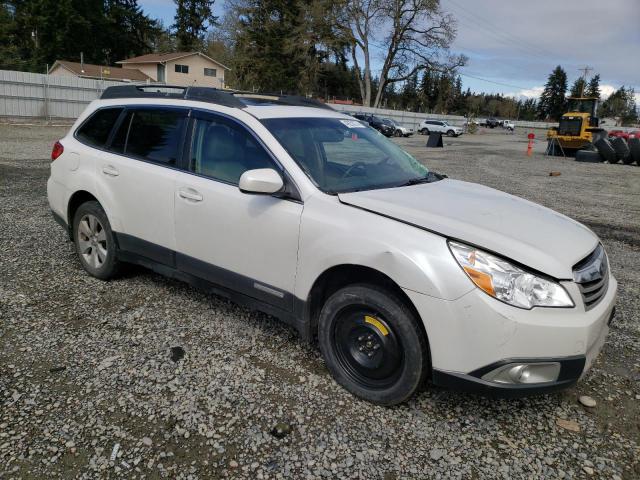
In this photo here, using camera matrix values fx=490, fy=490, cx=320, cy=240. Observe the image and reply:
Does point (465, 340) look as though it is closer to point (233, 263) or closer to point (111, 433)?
point (233, 263)

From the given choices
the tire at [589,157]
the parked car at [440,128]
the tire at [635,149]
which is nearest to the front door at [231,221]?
the tire at [635,149]

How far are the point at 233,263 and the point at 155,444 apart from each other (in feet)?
4.28

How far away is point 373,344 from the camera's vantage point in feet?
9.50

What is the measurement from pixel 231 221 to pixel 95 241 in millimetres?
1925

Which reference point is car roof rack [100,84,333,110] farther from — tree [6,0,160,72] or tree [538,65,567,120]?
tree [538,65,567,120]

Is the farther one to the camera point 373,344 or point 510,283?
point 373,344

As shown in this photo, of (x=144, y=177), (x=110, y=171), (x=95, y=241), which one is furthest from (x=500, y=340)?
(x=95, y=241)

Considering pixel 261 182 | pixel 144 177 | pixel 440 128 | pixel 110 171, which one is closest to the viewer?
pixel 261 182

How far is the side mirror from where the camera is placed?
3.03m

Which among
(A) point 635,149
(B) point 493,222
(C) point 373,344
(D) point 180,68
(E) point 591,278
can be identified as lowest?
(C) point 373,344

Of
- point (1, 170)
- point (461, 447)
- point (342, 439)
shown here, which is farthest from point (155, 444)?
point (1, 170)

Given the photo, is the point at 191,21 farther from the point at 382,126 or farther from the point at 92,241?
the point at 92,241

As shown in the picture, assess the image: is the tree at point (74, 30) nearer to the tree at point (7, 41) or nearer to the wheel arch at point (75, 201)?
the tree at point (7, 41)

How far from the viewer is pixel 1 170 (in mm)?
10836
